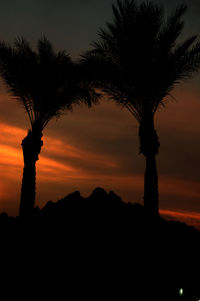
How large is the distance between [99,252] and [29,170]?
7.37 meters

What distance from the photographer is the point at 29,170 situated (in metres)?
19.5

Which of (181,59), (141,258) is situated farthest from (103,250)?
(181,59)

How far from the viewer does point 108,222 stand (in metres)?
15.1

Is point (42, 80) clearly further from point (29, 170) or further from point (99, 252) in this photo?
point (99, 252)

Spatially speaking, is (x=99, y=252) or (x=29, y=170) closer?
(x=99, y=252)

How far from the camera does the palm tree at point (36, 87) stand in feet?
62.6

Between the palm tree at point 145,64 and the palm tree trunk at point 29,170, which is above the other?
the palm tree at point 145,64

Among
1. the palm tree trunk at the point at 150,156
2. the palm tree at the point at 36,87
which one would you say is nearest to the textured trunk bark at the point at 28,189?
the palm tree at the point at 36,87

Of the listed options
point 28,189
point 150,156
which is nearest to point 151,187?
point 150,156

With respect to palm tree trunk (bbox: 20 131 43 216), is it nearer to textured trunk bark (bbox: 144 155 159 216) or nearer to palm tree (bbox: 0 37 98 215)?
palm tree (bbox: 0 37 98 215)

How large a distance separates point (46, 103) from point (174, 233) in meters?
A: 8.44

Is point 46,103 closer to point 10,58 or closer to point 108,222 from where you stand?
point 10,58

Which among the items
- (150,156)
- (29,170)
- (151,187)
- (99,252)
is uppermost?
(150,156)

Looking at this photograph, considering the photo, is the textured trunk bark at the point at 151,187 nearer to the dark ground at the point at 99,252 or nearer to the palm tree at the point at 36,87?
the dark ground at the point at 99,252
